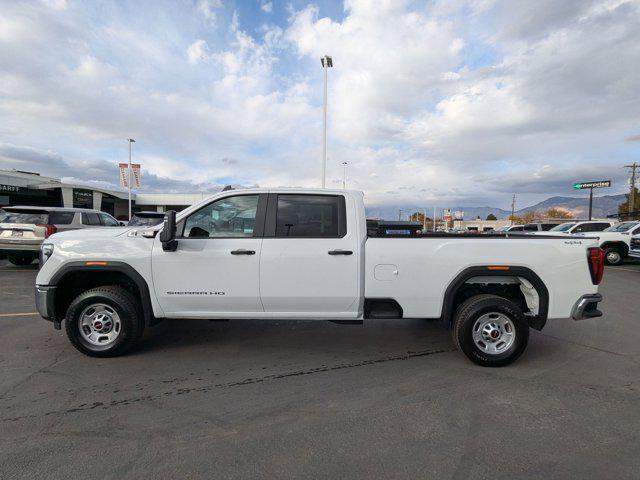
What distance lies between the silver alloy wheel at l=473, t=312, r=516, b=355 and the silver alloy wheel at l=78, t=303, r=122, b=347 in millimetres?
3990

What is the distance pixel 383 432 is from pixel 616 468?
1.50m

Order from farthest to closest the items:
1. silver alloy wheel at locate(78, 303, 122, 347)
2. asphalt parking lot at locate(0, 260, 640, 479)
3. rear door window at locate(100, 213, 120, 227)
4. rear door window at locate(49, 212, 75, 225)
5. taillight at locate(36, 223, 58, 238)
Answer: rear door window at locate(100, 213, 120, 227), rear door window at locate(49, 212, 75, 225), taillight at locate(36, 223, 58, 238), silver alloy wheel at locate(78, 303, 122, 347), asphalt parking lot at locate(0, 260, 640, 479)

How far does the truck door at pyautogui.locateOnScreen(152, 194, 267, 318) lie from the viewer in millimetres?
3975

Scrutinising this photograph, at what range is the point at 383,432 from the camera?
279 cm

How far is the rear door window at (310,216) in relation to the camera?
13.3ft

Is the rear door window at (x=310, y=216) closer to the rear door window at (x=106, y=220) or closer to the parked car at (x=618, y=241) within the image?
the rear door window at (x=106, y=220)

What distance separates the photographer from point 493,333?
13.2 feet

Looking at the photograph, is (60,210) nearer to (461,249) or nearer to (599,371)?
(461,249)

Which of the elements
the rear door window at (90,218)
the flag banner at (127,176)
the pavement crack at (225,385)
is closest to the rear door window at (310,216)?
the pavement crack at (225,385)

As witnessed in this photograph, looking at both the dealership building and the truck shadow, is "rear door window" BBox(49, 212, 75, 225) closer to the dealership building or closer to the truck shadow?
Result: the truck shadow

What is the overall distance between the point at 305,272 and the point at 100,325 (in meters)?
2.41

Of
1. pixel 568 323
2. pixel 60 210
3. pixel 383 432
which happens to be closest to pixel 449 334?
pixel 568 323

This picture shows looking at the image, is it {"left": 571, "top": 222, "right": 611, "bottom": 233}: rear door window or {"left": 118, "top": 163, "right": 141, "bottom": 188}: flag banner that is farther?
{"left": 118, "top": 163, "right": 141, "bottom": 188}: flag banner

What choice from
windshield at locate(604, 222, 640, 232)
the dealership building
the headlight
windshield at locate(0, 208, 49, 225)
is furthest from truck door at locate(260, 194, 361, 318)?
the dealership building
